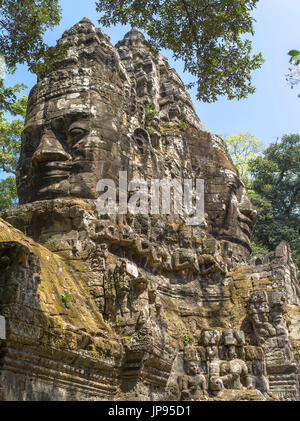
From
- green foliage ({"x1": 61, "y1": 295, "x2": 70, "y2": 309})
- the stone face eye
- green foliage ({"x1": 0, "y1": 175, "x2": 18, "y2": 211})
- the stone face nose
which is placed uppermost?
green foliage ({"x1": 0, "y1": 175, "x2": 18, "y2": 211})

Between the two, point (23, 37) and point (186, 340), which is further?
point (186, 340)

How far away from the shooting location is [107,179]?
11.6m

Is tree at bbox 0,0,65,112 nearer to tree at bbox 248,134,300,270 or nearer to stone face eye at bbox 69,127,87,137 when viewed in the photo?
stone face eye at bbox 69,127,87,137

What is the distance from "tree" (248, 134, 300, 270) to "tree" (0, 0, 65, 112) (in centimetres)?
2122

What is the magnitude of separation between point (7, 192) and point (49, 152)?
15.1 metres

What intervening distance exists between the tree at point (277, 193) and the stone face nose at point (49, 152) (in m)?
18.8

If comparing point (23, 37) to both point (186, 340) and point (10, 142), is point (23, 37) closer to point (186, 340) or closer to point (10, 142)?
point (186, 340)

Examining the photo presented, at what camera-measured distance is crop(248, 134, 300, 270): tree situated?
28.2m

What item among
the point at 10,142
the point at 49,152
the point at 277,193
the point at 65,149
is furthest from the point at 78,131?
the point at 277,193

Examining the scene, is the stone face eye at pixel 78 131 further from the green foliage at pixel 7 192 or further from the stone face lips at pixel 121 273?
the green foliage at pixel 7 192

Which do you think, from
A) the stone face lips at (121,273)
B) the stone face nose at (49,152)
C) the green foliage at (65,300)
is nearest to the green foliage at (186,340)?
the stone face lips at (121,273)

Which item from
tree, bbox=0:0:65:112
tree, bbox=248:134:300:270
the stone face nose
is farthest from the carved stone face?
tree, bbox=248:134:300:270

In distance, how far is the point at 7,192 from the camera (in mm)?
25531

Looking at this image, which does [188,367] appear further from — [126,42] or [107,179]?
[126,42]
